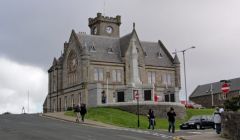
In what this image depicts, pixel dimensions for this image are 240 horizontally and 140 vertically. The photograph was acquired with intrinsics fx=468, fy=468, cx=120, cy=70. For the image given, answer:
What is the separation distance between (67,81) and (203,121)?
49.9 m

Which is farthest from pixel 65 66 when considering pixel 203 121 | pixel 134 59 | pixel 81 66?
pixel 203 121

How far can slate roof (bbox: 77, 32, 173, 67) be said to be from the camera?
8762 cm

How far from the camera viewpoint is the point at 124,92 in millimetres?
76562

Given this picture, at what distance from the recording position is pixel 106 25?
11438 cm

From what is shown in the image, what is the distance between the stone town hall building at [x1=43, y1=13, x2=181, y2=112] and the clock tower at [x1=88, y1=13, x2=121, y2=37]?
17167mm

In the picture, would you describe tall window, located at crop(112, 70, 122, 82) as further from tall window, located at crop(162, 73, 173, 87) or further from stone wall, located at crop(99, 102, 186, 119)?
stone wall, located at crop(99, 102, 186, 119)

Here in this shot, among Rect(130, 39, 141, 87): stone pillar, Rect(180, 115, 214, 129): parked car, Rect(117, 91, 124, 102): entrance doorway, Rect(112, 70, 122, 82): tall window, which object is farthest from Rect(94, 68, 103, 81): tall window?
Rect(180, 115, 214, 129): parked car

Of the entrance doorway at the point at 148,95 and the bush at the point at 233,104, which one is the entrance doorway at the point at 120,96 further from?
the bush at the point at 233,104

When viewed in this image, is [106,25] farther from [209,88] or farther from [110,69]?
[209,88]

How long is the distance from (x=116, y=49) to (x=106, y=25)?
82.2 feet

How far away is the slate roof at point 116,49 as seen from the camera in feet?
287

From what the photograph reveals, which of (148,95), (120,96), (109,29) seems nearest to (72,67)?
(120,96)

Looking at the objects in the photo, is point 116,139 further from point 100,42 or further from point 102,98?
point 100,42

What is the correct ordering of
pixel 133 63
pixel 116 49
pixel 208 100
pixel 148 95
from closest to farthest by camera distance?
pixel 148 95 < pixel 133 63 < pixel 116 49 < pixel 208 100
